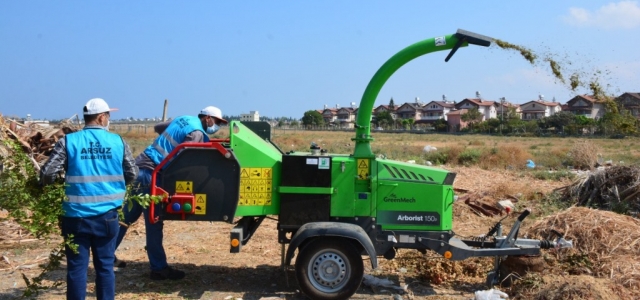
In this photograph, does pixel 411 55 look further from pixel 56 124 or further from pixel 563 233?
pixel 56 124

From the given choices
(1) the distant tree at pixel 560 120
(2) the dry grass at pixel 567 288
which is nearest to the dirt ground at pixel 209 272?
(2) the dry grass at pixel 567 288

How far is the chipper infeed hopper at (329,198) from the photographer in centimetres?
585

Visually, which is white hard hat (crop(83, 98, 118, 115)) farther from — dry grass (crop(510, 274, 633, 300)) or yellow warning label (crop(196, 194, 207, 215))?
dry grass (crop(510, 274, 633, 300))

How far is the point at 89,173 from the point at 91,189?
13cm

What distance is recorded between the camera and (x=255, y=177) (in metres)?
5.94

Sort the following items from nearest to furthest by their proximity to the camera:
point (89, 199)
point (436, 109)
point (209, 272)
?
point (89, 199)
point (209, 272)
point (436, 109)

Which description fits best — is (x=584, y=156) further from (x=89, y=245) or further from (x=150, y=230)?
(x=89, y=245)

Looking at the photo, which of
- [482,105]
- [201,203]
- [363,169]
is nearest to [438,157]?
[363,169]

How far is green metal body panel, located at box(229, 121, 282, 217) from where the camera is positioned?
5.89 meters

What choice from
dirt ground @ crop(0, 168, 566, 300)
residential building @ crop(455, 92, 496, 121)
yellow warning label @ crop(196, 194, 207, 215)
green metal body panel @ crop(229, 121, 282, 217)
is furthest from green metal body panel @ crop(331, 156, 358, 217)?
residential building @ crop(455, 92, 496, 121)

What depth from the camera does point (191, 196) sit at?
230 inches

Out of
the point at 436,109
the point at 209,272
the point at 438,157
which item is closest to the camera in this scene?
the point at 209,272

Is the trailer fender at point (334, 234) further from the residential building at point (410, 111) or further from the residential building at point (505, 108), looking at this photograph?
the residential building at point (410, 111)

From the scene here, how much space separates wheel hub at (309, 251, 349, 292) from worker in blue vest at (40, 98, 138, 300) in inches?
75.7
